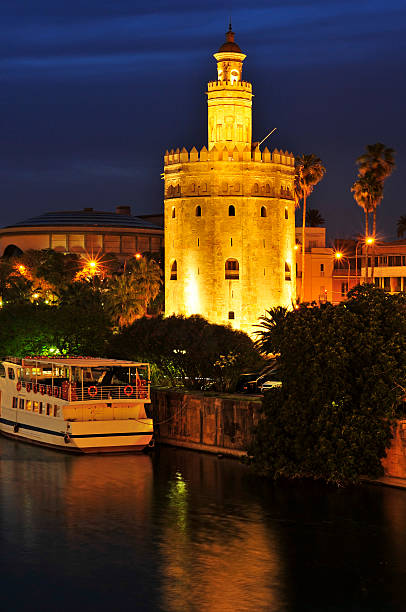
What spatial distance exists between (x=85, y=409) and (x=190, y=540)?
44.1ft

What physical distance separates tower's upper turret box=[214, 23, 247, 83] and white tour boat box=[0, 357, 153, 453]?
3453 cm

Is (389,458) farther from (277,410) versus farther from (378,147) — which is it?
(378,147)

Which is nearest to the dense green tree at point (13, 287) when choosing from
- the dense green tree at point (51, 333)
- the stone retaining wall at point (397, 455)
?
the dense green tree at point (51, 333)

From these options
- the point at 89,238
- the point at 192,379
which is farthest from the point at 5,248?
the point at 192,379

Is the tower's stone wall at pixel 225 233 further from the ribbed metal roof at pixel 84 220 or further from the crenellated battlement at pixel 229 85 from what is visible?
the ribbed metal roof at pixel 84 220

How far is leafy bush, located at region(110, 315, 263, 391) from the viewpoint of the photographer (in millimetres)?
54031

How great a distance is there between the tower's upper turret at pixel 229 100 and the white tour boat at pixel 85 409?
32.3m

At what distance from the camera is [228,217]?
78812mm

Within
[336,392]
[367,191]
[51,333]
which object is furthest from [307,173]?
[336,392]

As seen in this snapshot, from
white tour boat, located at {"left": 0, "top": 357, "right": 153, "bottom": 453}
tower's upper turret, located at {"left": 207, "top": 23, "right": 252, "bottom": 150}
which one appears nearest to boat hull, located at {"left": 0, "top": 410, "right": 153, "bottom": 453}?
white tour boat, located at {"left": 0, "top": 357, "right": 153, "bottom": 453}

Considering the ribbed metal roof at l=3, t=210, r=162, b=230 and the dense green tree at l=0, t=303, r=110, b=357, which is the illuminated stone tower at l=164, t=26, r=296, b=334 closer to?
the dense green tree at l=0, t=303, r=110, b=357

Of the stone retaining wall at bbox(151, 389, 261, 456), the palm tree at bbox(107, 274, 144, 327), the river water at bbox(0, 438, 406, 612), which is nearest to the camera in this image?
the river water at bbox(0, 438, 406, 612)

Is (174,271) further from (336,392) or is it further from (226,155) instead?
(336,392)

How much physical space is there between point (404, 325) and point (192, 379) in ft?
52.7
